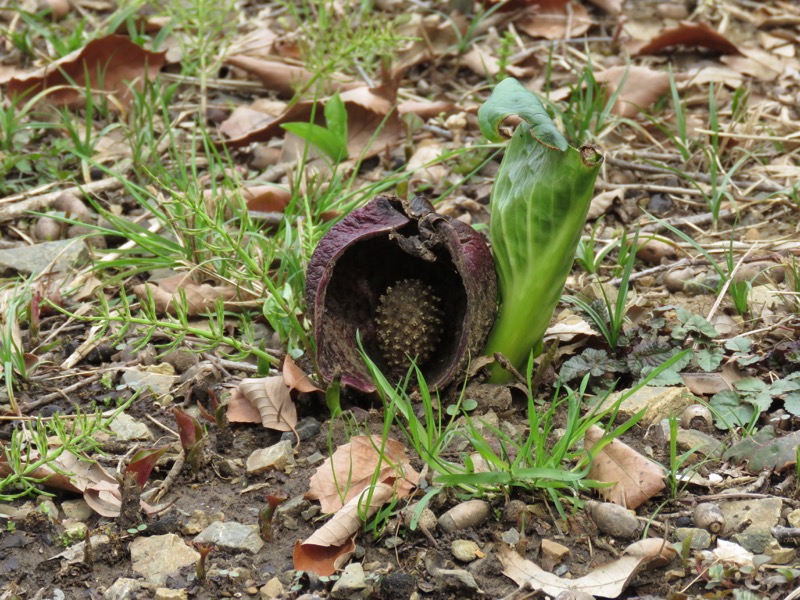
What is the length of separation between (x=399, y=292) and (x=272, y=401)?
40 cm

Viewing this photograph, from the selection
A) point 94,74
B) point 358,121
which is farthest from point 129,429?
point 94,74

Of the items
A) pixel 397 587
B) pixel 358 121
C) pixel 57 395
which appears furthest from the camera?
pixel 358 121

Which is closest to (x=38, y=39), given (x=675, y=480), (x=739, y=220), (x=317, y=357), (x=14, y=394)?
(x=14, y=394)

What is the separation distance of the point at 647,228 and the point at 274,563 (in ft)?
5.71

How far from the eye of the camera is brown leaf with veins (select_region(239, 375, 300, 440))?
2.26m

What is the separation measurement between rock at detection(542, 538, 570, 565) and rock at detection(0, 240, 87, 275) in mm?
1771

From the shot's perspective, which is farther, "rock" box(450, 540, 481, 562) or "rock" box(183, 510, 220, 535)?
"rock" box(183, 510, 220, 535)

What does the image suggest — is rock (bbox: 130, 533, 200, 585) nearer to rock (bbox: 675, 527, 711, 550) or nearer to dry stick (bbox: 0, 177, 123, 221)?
rock (bbox: 675, 527, 711, 550)

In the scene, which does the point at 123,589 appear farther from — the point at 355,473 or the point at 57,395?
the point at 57,395

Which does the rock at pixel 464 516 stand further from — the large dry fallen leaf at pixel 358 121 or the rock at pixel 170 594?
the large dry fallen leaf at pixel 358 121

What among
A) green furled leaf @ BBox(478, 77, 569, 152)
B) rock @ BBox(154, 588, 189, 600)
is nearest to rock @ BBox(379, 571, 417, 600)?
rock @ BBox(154, 588, 189, 600)

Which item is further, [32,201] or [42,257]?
[32,201]

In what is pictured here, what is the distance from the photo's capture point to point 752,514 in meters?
1.88

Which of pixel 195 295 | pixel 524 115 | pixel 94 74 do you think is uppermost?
pixel 524 115
